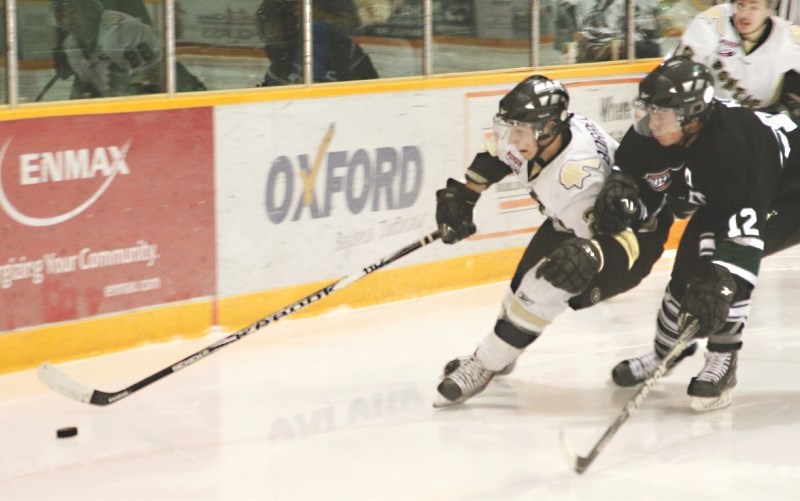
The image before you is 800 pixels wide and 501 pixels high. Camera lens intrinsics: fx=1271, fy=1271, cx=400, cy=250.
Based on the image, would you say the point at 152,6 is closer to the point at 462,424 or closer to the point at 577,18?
the point at 462,424

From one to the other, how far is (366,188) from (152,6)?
47.2 inches

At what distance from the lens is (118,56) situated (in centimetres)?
475

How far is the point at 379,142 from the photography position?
18.0ft

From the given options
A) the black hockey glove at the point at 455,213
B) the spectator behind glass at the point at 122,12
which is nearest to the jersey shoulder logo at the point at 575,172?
the black hockey glove at the point at 455,213

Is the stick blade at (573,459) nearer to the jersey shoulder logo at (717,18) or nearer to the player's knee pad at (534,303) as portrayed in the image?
the player's knee pad at (534,303)

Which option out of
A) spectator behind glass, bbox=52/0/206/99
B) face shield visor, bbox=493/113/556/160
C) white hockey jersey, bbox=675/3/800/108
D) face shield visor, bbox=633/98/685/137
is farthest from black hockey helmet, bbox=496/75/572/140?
spectator behind glass, bbox=52/0/206/99

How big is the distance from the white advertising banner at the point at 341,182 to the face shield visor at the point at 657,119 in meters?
1.85

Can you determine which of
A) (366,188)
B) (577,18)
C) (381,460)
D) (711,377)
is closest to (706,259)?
(711,377)

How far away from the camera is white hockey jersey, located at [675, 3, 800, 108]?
13.9 ft

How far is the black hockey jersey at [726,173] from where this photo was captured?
3.62 metres

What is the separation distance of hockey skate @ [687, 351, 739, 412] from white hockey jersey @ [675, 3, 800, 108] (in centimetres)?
97

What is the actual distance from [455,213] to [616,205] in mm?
611

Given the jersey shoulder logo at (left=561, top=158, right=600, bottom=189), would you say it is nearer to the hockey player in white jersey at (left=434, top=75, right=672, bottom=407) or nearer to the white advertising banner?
the hockey player in white jersey at (left=434, top=75, right=672, bottom=407)

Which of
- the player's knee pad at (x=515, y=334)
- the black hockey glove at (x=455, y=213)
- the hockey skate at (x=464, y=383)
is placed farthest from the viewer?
the black hockey glove at (x=455, y=213)
